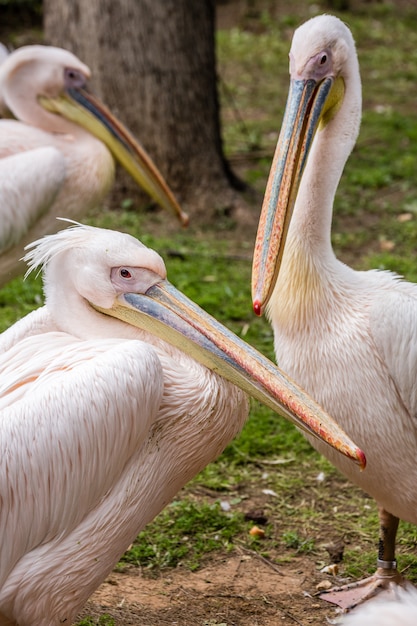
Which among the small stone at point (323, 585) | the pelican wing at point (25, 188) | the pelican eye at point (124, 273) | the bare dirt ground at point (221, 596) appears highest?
the pelican wing at point (25, 188)

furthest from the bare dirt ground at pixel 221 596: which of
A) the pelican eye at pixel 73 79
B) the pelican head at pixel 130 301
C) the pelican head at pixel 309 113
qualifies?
the pelican eye at pixel 73 79

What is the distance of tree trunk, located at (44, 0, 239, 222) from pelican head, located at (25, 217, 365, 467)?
3.94 m

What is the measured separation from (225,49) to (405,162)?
15.0 feet

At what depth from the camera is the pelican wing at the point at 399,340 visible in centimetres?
300

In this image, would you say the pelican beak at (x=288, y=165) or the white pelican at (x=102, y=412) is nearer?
the white pelican at (x=102, y=412)

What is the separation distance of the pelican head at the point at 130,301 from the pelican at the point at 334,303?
20 cm

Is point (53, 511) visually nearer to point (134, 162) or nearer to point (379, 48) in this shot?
point (134, 162)

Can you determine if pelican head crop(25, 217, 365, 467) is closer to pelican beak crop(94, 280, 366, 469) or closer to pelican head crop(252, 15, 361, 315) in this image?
pelican beak crop(94, 280, 366, 469)

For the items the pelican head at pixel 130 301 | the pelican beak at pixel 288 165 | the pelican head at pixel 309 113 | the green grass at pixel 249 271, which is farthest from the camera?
the green grass at pixel 249 271

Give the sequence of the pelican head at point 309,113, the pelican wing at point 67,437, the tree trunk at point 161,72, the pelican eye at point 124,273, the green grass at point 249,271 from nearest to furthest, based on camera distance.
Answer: the pelican wing at point 67,437 < the pelican eye at point 124,273 < the pelican head at point 309,113 < the green grass at point 249,271 < the tree trunk at point 161,72

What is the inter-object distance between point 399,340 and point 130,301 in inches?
35.1

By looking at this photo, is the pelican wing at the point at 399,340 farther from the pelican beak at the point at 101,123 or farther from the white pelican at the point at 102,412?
the pelican beak at the point at 101,123

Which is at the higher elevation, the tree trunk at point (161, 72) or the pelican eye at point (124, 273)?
the tree trunk at point (161, 72)

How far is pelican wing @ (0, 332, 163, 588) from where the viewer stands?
8.36ft
